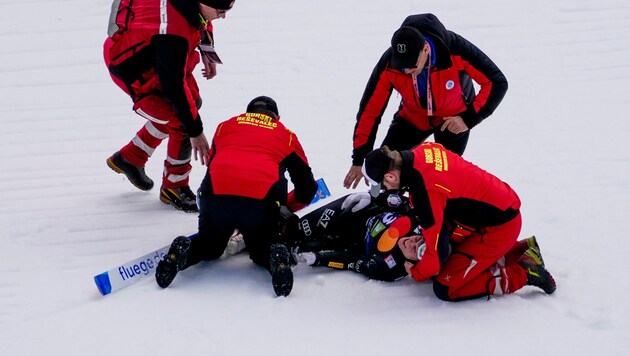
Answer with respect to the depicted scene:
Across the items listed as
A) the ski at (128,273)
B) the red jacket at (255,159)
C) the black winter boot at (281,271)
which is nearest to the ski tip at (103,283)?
the ski at (128,273)

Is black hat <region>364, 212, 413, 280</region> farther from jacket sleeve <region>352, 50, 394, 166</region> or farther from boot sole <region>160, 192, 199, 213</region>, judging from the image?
boot sole <region>160, 192, 199, 213</region>

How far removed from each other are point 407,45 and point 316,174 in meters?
1.59

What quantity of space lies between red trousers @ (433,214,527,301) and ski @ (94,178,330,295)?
150cm

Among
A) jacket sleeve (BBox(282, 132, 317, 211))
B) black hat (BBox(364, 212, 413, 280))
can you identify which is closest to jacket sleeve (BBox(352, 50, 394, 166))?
jacket sleeve (BBox(282, 132, 317, 211))

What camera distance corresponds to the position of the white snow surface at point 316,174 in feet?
12.2

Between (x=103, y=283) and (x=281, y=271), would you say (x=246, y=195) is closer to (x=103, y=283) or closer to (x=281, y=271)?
(x=281, y=271)

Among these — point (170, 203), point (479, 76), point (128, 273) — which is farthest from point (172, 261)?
point (479, 76)

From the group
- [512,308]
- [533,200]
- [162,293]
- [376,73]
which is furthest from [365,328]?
[533,200]

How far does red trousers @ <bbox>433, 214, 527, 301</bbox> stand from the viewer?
4.00 m

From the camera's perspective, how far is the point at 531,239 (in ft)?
14.0

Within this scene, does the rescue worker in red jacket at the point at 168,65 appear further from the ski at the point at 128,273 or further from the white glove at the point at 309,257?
the white glove at the point at 309,257

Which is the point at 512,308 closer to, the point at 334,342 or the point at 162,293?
the point at 334,342

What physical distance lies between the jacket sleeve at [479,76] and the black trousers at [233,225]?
1.27 meters

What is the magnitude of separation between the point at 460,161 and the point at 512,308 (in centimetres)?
77
